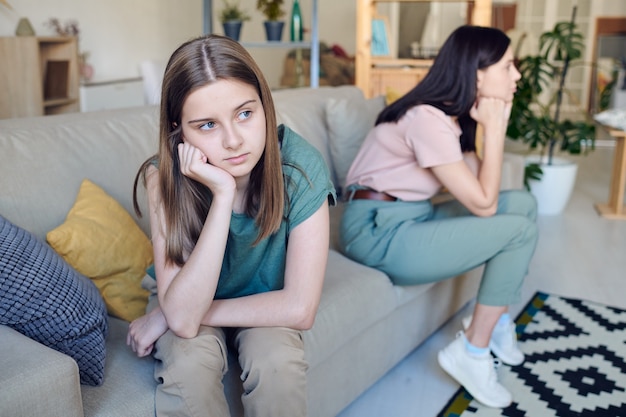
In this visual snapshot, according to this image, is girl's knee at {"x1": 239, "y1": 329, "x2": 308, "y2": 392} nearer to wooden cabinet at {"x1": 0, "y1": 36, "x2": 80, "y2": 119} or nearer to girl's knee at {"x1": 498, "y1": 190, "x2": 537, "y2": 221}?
girl's knee at {"x1": 498, "y1": 190, "x2": 537, "y2": 221}

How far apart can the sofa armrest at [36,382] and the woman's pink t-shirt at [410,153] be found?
1087 millimetres

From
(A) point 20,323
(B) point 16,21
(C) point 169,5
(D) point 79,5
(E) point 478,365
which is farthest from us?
(C) point 169,5

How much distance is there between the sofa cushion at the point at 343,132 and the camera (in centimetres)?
242

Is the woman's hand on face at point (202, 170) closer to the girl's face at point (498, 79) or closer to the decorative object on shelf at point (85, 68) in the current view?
the girl's face at point (498, 79)

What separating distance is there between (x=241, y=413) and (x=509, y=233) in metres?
0.85

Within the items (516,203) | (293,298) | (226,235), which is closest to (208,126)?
(226,235)

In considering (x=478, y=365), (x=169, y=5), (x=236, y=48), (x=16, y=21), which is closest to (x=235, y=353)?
(x=236, y=48)

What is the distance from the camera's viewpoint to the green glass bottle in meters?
3.52

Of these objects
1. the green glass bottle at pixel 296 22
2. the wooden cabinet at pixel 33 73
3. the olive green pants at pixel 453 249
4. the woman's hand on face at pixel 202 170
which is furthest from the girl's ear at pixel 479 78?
the wooden cabinet at pixel 33 73

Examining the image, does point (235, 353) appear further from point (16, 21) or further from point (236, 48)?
point (16, 21)

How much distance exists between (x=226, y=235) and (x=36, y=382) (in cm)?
41

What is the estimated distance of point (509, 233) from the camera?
1776mm

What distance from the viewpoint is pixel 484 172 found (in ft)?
6.15

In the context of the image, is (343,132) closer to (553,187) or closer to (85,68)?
(553,187)
